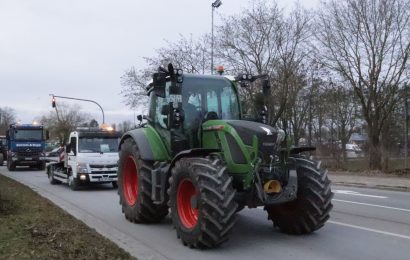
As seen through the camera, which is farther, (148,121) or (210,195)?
(148,121)

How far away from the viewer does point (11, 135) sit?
33125 mm

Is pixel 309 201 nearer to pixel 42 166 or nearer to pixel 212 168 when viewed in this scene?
pixel 212 168

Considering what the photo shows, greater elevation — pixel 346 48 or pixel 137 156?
pixel 346 48

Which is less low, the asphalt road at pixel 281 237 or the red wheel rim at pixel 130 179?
the red wheel rim at pixel 130 179

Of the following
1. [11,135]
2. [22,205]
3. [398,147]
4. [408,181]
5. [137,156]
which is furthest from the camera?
[11,135]

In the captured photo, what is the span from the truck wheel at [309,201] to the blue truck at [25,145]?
26252 millimetres

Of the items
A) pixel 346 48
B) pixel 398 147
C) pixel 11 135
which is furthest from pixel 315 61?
pixel 11 135

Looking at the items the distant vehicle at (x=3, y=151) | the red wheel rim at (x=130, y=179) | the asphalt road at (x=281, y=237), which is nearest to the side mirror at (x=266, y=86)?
the asphalt road at (x=281, y=237)

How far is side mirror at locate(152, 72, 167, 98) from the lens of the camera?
9.41 meters

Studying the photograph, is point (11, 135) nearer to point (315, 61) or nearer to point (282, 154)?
point (315, 61)

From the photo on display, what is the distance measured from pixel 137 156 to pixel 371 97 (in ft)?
64.3

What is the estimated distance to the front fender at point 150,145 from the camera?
387 inches

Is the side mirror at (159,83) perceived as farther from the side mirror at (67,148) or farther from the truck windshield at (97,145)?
the side mirror at (67,148)

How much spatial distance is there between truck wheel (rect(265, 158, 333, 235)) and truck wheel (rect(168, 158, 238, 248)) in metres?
1.54
